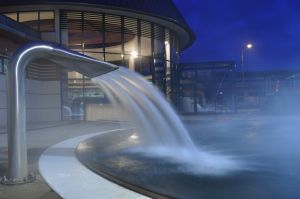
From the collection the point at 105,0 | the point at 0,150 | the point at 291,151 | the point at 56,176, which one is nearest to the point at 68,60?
the point at 56,176

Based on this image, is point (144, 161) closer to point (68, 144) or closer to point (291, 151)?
point (68, 144)

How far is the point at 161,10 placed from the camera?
26.4m

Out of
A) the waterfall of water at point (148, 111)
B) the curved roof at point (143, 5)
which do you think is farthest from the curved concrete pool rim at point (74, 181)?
the curved roof at point (143, 5)

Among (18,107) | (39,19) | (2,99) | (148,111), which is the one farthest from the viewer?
(39,19)

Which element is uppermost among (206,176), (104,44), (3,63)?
(104,44)

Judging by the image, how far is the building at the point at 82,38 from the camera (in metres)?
23.6

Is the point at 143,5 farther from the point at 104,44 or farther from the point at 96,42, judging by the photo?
the point at 96,42

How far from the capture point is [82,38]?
24.3m

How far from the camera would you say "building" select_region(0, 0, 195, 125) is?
23578 mm

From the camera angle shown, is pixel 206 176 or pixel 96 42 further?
pixel 96 42

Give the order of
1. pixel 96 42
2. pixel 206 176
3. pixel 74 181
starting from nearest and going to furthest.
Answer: pixel 74 181, pixel 206 176, pixel 96 42

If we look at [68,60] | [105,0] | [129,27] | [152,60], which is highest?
[105,0]

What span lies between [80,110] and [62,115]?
53.9 inches

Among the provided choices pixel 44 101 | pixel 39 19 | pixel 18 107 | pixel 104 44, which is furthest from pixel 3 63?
pixel 18 107
